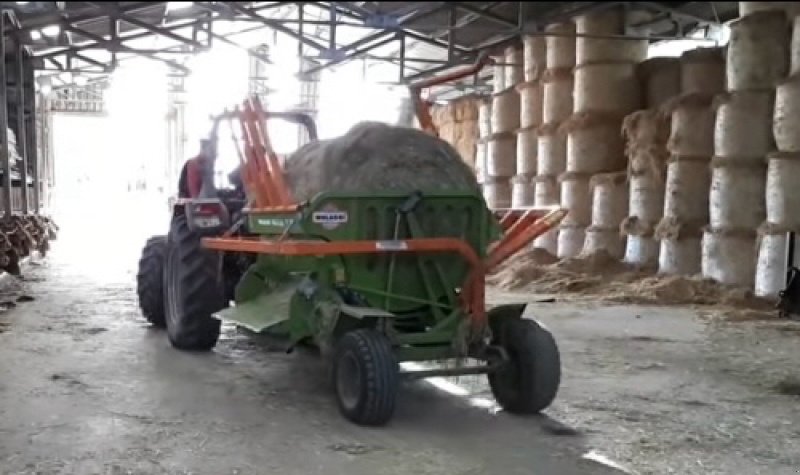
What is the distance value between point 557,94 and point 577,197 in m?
1.47

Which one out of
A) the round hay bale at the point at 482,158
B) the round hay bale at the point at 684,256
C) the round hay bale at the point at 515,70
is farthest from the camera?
the round hay bale at the point at 482,158

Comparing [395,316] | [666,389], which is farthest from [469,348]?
[666,389]

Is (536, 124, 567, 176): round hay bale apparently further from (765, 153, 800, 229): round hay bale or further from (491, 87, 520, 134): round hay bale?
(765, 153, 800, 229): round hay bale

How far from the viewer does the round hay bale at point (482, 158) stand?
14.7 metres

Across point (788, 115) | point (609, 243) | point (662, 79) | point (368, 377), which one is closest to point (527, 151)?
point (609, 243)

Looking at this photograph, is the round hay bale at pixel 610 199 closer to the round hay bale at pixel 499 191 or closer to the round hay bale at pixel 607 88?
the round hay bale at pixel 607 88

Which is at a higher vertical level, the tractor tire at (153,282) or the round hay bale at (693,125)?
the round hay bale at (693,125)

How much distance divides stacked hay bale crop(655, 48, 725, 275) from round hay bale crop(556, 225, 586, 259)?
1705 mm

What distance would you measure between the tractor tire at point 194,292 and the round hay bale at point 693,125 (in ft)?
19.7

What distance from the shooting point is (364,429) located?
4449 millimetres

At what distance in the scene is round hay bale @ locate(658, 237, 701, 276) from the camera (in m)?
9.97

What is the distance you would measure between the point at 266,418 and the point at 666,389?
2.48 meters

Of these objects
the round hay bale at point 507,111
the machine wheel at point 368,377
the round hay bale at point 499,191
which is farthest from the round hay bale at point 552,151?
the machine wheel at point 368,377

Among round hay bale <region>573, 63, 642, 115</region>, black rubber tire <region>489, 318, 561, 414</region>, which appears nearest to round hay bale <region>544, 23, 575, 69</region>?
round hay bale <region>573, 63, 642, 115</region>
